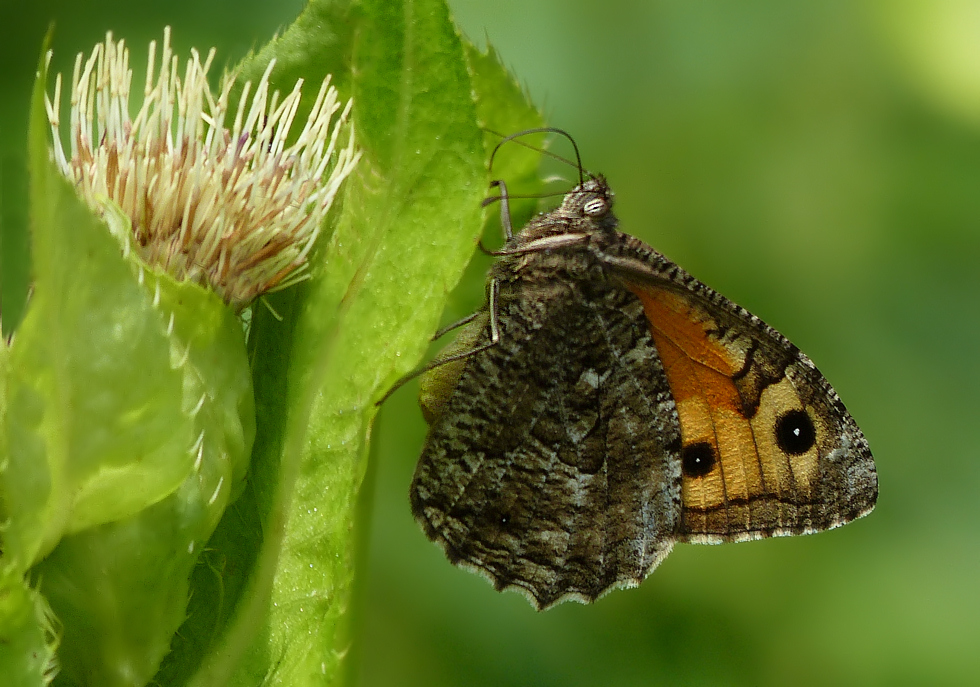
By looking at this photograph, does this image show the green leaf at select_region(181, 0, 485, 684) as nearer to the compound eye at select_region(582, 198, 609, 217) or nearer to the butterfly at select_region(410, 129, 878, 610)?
the butterfly at select_region(410, 129, 878, 610)

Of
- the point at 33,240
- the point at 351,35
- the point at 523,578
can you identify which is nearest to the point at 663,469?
the point at 523,578

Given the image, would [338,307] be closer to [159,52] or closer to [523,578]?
[523,578]

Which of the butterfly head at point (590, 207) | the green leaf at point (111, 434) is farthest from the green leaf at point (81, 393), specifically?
the butterfly head at point (590, 207)

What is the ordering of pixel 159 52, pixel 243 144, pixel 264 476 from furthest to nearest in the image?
pixel 159 52
pixel 243 144
pixel 264 476

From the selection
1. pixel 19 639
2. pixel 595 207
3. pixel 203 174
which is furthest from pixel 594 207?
pixel 19 639

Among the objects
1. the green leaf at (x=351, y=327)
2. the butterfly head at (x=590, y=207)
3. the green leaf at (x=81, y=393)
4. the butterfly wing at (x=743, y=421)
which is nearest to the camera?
A: the green leaf at (x=81, y=393)

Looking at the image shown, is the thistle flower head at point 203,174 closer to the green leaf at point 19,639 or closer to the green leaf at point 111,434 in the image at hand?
the green leaf at point 111,434
